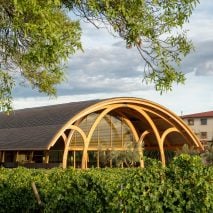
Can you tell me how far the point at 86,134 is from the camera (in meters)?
33.5

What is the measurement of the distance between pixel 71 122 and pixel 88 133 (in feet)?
10.6

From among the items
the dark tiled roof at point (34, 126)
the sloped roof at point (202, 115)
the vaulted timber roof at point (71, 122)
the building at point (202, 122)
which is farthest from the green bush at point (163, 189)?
the sloped roof at point (202, 115)

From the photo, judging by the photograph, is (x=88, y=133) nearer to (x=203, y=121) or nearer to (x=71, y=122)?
(x=71, y=122)

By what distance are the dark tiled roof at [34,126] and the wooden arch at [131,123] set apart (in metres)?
0.47

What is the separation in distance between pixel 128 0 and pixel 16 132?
24.7 meters

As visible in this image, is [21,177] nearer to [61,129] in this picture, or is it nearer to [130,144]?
[61,129]

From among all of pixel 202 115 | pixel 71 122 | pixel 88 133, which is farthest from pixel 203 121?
pixel 71 122

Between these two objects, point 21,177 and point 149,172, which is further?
point 21,177

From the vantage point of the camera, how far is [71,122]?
2997 cm

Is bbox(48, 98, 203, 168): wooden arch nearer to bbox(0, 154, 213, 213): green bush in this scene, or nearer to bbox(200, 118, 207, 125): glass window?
bbox(0, 154, 213, 213): green bush

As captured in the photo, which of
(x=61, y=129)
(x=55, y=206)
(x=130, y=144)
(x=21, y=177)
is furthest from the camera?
(x=130, y=144)

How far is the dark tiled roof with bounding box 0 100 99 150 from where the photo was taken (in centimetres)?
2994

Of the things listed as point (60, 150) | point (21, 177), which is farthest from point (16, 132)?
point (21, 177)

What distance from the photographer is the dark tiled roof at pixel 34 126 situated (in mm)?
29938
